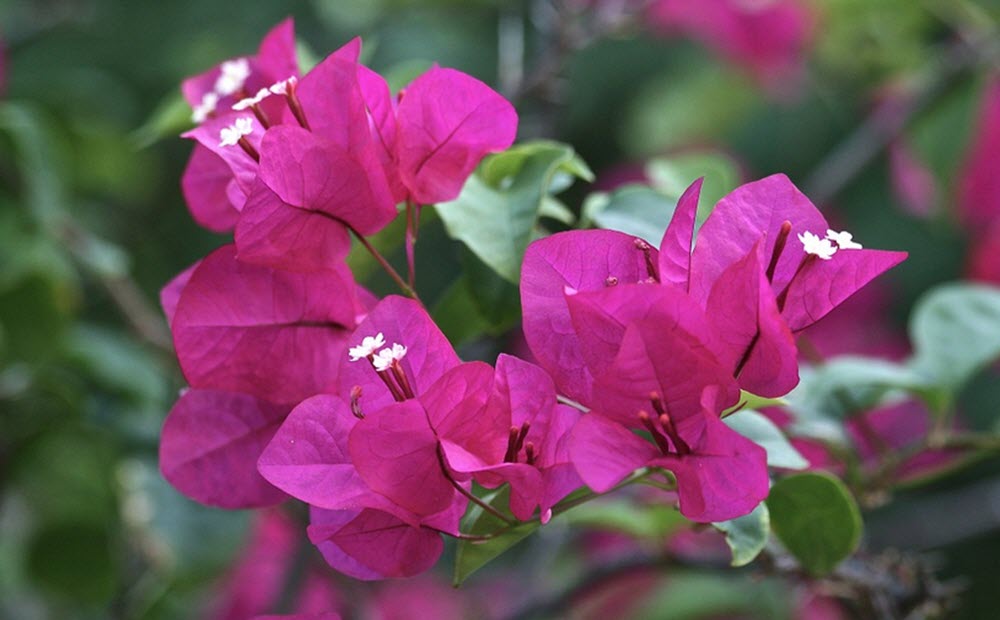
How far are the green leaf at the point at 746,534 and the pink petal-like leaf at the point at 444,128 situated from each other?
0.20 metres

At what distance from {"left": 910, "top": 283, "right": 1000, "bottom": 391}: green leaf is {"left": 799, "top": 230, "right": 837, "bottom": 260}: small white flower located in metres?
0.34

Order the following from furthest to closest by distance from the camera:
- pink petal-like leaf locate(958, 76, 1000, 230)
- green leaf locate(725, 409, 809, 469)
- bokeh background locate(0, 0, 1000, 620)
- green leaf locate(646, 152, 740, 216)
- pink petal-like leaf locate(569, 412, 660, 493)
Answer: pink petal-like leaf locate(958, 76, 1000, 230), bokeh background locate(0, 0, 1000, 620), green leaf locate(646, 152, 740, 216), green leaf locate(725, 409, 809, 469), pink petal-like leaf locate(569, 412, 660, 493)

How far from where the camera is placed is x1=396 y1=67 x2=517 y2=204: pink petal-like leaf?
0.52 m

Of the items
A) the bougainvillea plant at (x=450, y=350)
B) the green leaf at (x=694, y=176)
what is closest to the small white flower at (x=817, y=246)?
the bougainvillea plant at (x=450, y=350)

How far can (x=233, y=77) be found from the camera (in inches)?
23.2

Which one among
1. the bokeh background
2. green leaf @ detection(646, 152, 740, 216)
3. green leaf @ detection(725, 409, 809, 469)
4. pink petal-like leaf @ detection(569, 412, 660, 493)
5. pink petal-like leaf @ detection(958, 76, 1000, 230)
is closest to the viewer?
pink petal-like leaf @ detection(569, 412, 660, 493)

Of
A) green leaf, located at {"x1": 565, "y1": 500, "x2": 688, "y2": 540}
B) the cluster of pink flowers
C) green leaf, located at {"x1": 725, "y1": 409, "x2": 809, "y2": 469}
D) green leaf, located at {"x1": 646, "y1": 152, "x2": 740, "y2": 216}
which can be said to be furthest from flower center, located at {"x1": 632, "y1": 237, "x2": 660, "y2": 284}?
green leaf, located at {"x1": 565, "y1": 500, "x2": 688, "y2": 540}

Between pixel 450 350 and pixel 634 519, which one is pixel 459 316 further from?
pixel 634 519

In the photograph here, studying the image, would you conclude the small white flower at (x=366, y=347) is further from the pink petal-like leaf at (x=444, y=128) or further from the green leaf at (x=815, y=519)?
the green leaf at (x=815, y=519)

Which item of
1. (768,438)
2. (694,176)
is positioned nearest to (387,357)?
(768,438)

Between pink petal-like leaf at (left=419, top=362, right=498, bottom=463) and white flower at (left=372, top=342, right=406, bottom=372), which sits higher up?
white flower at (left=372, top=342, right=406, bottom=372)

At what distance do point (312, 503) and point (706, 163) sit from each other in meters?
0.41

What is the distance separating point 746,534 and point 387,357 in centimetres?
19

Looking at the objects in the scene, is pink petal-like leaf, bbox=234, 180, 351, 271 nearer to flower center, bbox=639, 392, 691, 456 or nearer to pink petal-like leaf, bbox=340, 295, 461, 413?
pink petal-like leaf, bbox=340, 295, 461, 413
